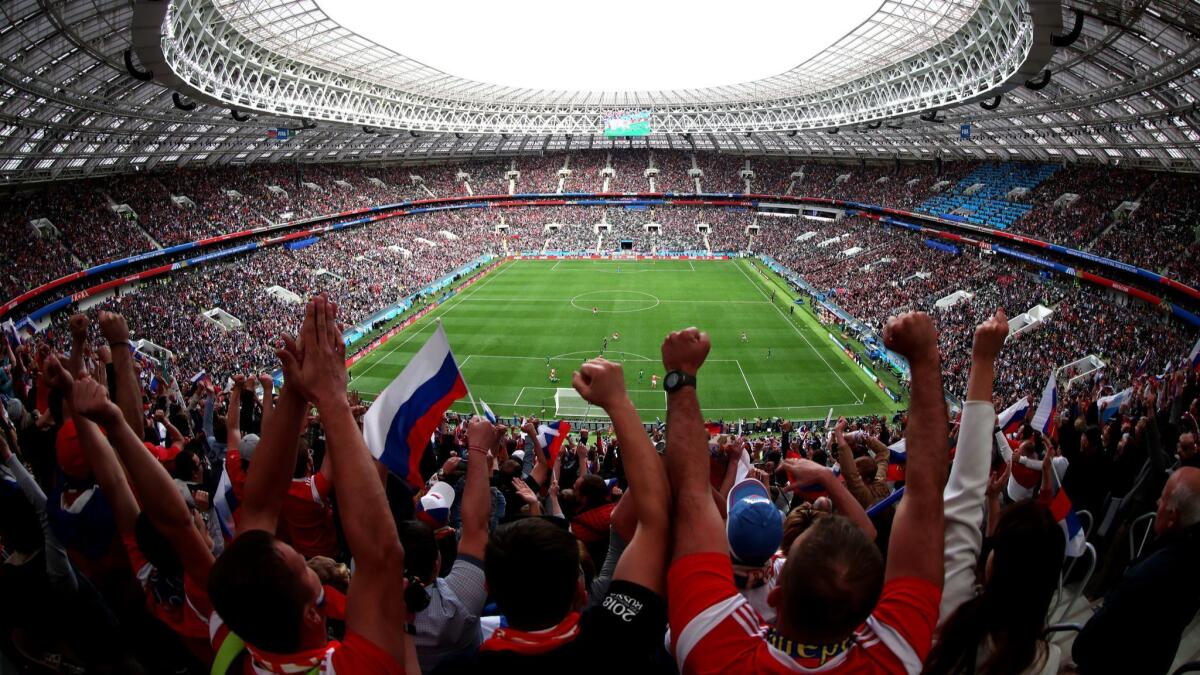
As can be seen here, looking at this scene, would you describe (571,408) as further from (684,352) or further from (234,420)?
(684,352)

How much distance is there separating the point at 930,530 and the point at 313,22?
39.8 m

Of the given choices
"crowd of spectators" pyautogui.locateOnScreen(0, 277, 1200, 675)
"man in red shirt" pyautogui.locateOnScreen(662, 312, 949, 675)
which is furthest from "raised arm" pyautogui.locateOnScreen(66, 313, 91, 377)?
"man in red shirt" pyautogui.locateOnScreen(662, 312, 949, 675)

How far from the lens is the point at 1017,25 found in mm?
25625

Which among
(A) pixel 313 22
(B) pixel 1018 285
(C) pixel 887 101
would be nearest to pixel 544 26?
(A) pixel 313 22

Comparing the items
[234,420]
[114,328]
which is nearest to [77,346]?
[114,328]

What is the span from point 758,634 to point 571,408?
95.5 ft

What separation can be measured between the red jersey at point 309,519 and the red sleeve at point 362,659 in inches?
130

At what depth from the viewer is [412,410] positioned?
5297 mm

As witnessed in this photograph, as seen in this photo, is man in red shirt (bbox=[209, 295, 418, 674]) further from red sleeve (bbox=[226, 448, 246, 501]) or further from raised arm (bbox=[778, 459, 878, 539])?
red sleeve (bbox=[226, 448, 246, 501])

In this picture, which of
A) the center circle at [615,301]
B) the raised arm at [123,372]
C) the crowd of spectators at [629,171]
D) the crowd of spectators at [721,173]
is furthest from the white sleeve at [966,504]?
the crowd of spectators at [629,171]

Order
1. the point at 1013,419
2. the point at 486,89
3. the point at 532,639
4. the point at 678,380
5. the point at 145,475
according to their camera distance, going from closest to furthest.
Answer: the point at 532,639
the point at 678,380
the point at 145,475
the point at 1013,419
the point at 486,89

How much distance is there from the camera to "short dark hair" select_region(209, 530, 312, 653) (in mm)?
2334

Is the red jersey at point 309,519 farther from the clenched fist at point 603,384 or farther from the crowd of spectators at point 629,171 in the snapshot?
the crowd of spectators at point 629,171

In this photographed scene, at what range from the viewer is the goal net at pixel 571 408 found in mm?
30480
